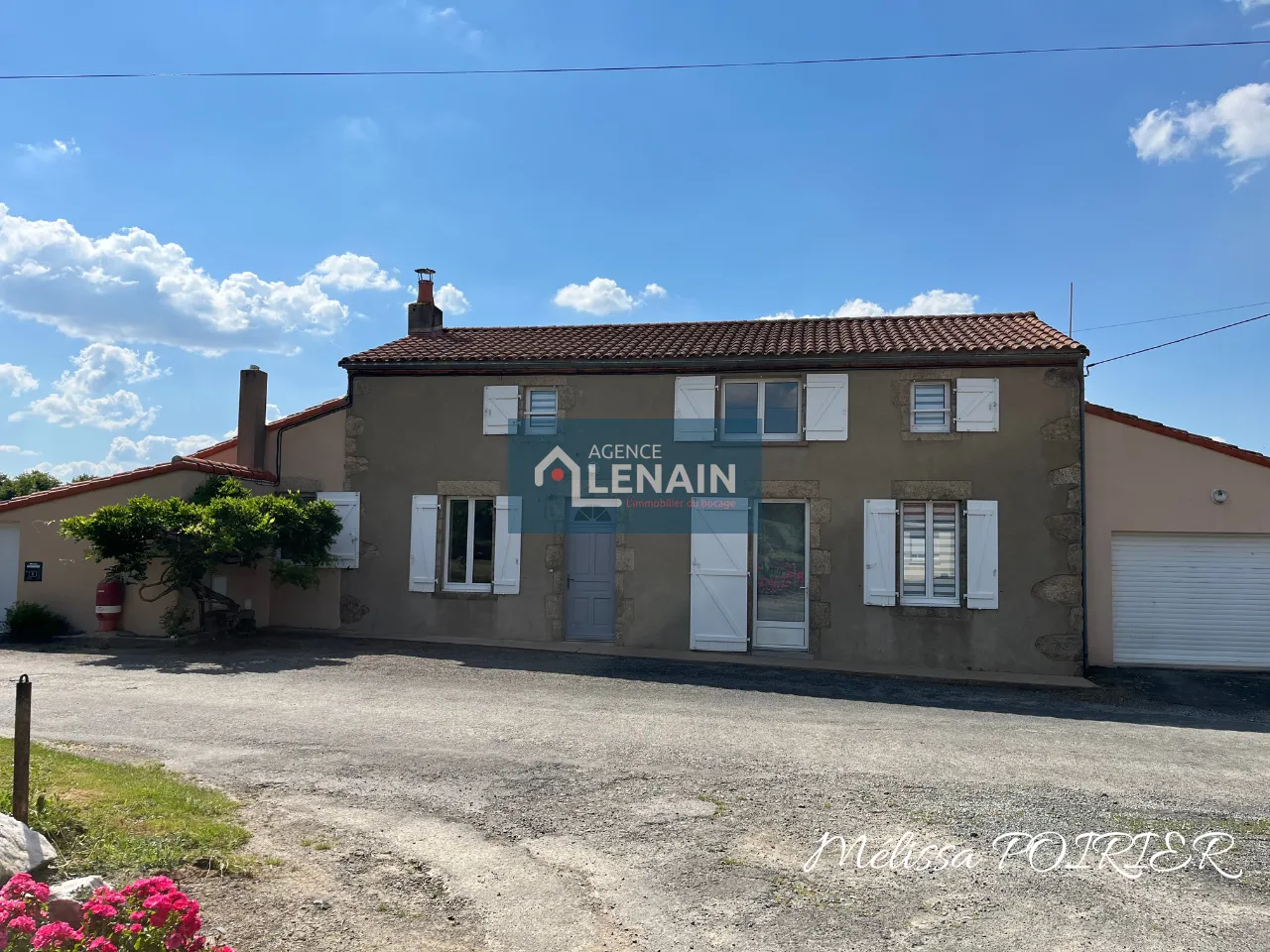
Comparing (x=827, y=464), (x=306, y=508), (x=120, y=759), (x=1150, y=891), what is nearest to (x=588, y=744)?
(x=120, y=759)

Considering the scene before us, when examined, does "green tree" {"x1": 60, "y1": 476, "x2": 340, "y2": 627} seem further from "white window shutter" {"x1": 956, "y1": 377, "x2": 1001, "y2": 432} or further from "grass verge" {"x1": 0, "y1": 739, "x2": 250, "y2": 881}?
"white window shutter" {"x1": 956, "y1": 377, "x2": 1001, "y2": 432}

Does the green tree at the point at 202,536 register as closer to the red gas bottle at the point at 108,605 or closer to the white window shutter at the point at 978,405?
the red gas bottle at the point at 108,605

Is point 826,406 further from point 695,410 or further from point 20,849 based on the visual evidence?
point 20,849

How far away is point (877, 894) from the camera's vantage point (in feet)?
12.9

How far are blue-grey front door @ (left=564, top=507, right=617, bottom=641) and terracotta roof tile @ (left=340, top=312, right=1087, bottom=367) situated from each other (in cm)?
235

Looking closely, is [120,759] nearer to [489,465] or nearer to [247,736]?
[247,736]

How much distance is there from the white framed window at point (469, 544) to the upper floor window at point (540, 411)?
1.27m

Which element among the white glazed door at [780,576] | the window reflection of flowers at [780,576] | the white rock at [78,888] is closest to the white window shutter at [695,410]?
the white glazed door at [780,576]

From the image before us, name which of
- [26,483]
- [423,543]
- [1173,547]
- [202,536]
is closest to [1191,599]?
[1173,547]

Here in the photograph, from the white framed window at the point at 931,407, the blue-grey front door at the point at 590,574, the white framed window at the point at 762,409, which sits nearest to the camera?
the white framed window at the point at 931,407

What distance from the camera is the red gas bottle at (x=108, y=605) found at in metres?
11.5

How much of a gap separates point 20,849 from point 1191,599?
493 inches
